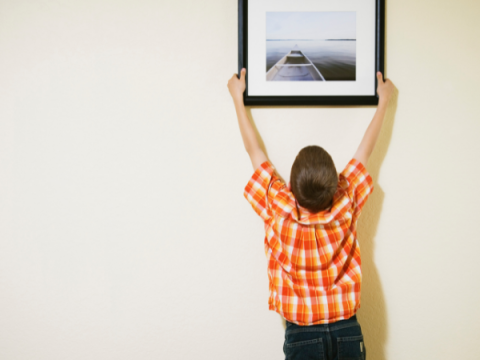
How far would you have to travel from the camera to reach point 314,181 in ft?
2.44

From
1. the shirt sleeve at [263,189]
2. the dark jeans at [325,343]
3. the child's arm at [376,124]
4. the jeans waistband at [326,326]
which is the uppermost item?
the child's arm at [376,124]

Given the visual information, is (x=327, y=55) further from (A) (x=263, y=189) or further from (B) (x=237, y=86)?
(A) (x=263, y=189)

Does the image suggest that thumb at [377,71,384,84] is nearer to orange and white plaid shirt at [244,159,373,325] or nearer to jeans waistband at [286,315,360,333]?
orange and white plaid shirt at [244,159,373,325]

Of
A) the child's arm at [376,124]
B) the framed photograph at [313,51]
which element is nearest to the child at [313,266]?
the child's arm at [376,124]

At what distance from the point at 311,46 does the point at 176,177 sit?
0.59 metres

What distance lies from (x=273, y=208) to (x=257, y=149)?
0.62 feet

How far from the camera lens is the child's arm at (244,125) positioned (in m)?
0.95

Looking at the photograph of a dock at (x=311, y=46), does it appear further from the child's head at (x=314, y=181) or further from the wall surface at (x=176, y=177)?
the child's head at (x=314, y=181)

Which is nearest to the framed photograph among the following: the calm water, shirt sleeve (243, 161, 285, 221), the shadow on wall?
the calm water

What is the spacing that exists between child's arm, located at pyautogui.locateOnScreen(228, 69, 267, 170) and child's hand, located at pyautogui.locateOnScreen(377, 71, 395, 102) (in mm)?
407

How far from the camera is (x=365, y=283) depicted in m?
1.05

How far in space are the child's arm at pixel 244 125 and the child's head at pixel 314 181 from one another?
0.58ft

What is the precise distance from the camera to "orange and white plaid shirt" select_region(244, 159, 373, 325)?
821mm

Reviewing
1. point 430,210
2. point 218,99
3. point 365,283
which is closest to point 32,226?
point 218,99
